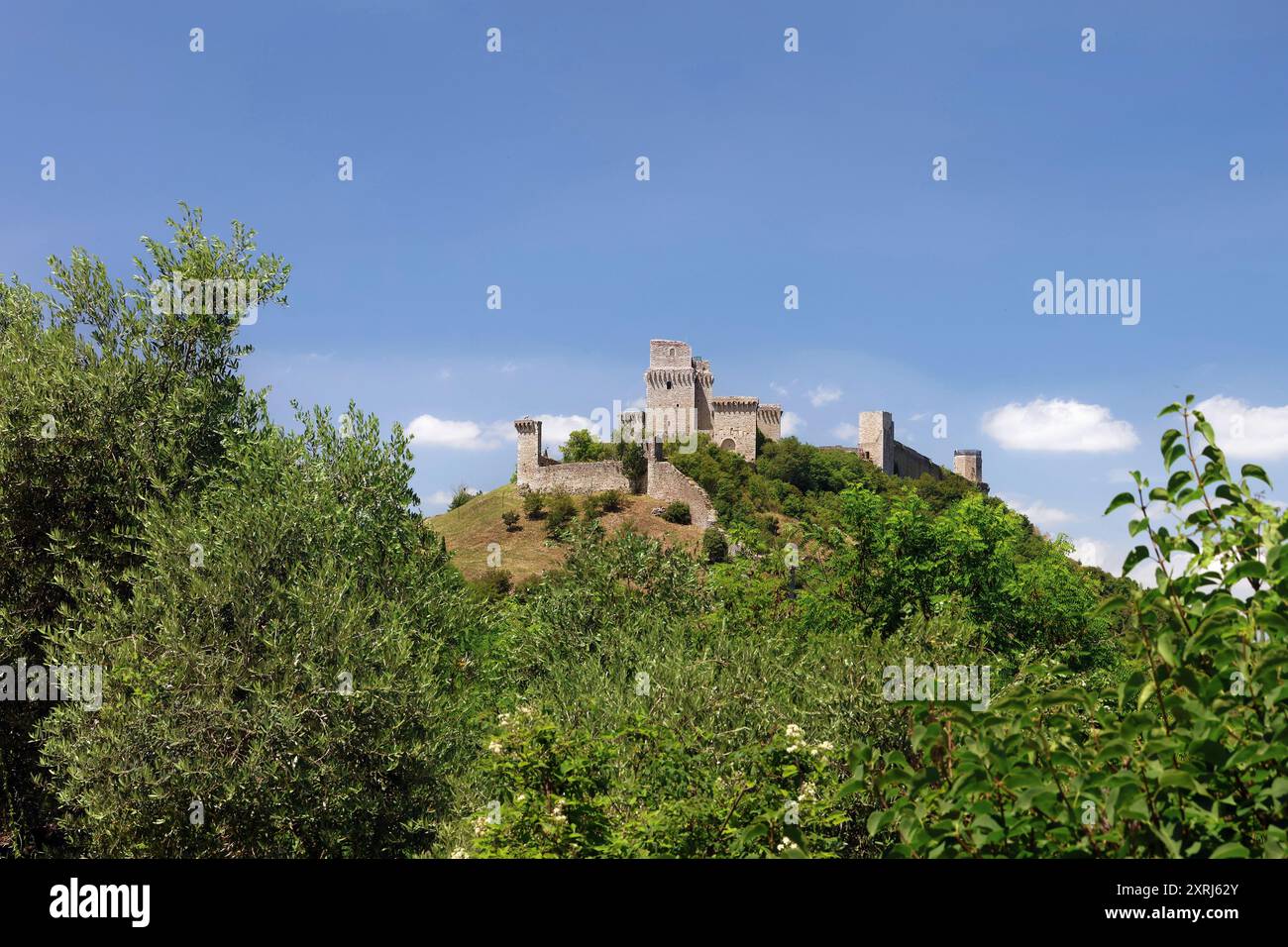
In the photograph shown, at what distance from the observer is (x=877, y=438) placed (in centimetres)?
10744

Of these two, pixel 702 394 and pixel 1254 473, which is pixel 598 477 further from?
pixel 1254 473

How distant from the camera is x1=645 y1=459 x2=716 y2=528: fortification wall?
78.6m

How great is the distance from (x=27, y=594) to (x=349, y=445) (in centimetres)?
546

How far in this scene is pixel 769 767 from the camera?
27.4 ft

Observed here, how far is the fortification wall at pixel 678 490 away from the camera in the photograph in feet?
258

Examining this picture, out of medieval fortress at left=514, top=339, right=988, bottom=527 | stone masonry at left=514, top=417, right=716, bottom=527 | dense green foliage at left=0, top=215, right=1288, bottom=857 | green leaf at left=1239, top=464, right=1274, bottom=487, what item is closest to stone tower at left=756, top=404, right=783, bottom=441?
medieval fortress at left=514, top=339, right=988, bottom=527

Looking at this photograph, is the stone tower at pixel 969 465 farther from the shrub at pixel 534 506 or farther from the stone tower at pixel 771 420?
the shrub at pixel 534 506

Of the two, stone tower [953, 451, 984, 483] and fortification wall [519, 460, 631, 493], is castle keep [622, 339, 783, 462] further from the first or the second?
stone tower [953, 451, 984, 483]

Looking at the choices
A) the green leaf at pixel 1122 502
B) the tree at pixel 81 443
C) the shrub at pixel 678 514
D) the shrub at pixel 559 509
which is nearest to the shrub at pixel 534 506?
the shrub at pixel 559 509

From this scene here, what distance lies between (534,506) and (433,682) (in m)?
68.8

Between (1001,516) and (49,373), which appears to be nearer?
(49,373)

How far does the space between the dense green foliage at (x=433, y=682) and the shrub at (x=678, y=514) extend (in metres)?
56.4
